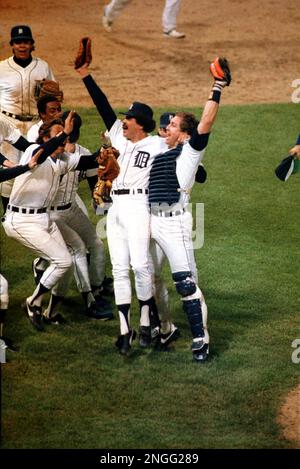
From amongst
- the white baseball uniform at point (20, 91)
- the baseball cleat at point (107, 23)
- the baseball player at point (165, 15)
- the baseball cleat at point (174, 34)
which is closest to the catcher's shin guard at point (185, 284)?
the white baseball uniform at point (20, 91)

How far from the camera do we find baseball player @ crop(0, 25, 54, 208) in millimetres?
11750

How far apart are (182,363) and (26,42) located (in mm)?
4180

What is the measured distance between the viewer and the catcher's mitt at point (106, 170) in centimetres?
917

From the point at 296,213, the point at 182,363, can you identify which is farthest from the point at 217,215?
the point at 182,363

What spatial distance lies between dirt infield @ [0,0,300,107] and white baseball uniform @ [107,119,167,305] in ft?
21.8

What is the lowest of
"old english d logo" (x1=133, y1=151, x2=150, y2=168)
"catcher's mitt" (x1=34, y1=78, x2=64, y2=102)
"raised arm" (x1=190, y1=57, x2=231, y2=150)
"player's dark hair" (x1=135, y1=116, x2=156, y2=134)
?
"old english d logo" (x1=133, y1=151, x2=150, y2=168)

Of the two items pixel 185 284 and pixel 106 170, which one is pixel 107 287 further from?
pixel 106 170

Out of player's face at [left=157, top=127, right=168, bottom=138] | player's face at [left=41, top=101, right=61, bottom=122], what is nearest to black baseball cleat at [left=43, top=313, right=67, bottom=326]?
player's face at [left=41, top=101, right=61, bottom=122]

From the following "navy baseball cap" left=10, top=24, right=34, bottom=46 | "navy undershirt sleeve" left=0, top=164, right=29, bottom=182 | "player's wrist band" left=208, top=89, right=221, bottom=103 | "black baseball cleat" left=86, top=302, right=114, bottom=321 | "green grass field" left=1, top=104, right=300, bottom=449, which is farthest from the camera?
"navy baseball cap" left=10, top=24, right=34, bottom=46

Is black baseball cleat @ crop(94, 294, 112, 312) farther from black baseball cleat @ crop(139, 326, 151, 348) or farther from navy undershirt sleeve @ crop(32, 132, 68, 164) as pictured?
navy undershirt sleeve @ crop(32, 132, 68, 164)

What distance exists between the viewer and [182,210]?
9312mm

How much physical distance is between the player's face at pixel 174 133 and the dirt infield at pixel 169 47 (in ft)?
21.5
